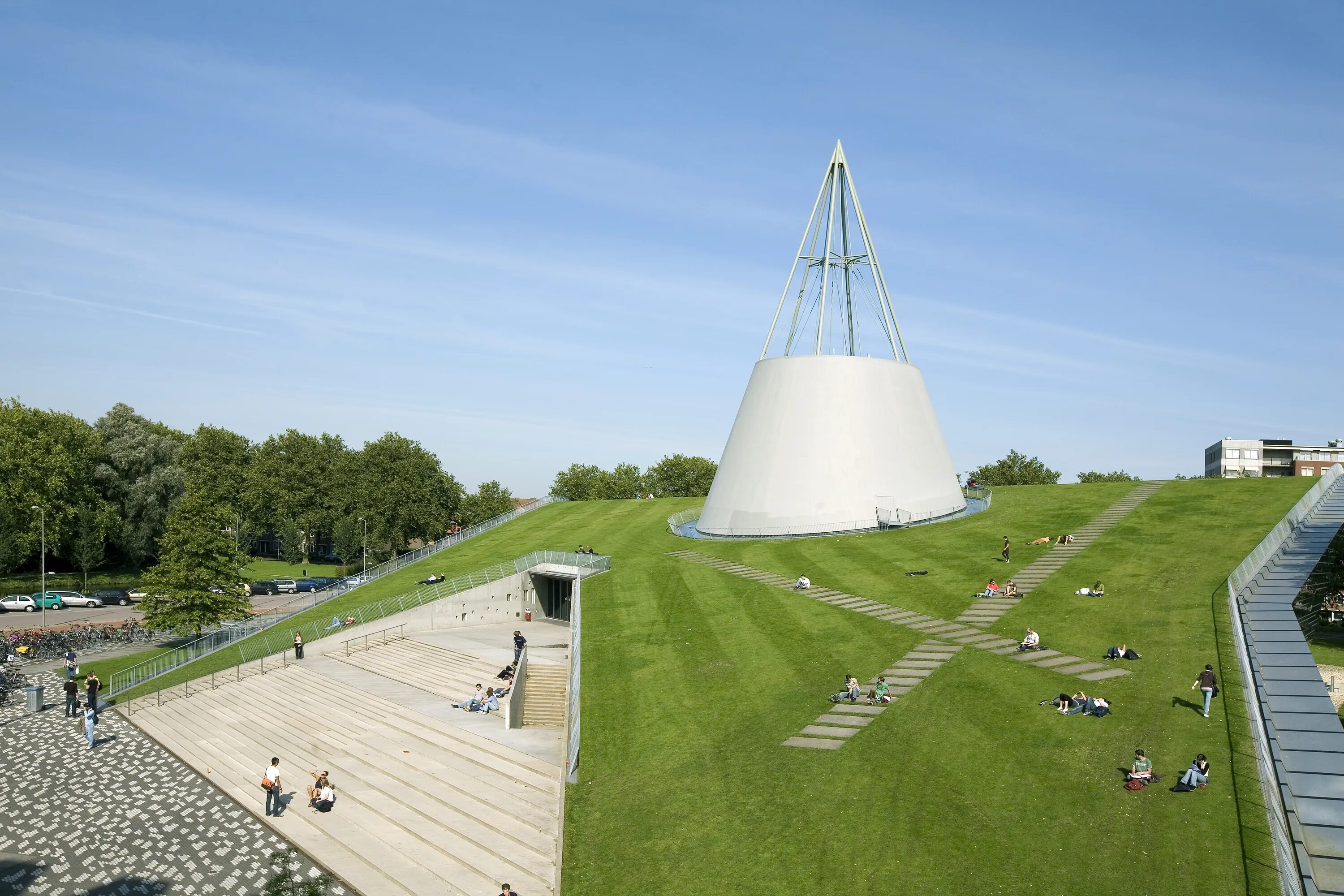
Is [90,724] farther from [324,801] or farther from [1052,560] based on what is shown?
[1052,560]

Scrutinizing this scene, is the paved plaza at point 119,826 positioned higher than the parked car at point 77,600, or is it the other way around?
the parked car at point 77,600

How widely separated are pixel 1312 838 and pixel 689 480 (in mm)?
91164

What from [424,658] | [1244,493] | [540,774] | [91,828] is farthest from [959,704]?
[1244,493]

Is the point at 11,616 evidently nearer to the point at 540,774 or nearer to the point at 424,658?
→ the point at 424,658

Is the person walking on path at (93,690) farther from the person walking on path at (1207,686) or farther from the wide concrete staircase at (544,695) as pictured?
the person walking on path at (1207,686)

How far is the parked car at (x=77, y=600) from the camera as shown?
54.2 m

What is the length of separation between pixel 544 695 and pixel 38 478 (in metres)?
52.7

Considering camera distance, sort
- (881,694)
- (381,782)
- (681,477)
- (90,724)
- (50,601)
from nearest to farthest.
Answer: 1. (881,694)
2. (381,782)
3. (90,724)
4. (50,601)
5. (681,477)

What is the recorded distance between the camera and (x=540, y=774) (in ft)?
72.6

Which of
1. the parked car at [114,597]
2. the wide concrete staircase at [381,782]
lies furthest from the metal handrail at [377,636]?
the parked car at [114,597]

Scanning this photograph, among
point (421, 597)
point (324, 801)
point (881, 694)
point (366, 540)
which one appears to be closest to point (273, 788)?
point (324, 801)

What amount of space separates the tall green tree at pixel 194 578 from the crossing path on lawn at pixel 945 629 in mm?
21705

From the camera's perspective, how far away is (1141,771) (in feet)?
51.0

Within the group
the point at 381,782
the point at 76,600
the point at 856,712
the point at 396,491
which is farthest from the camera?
the point at 396,491
